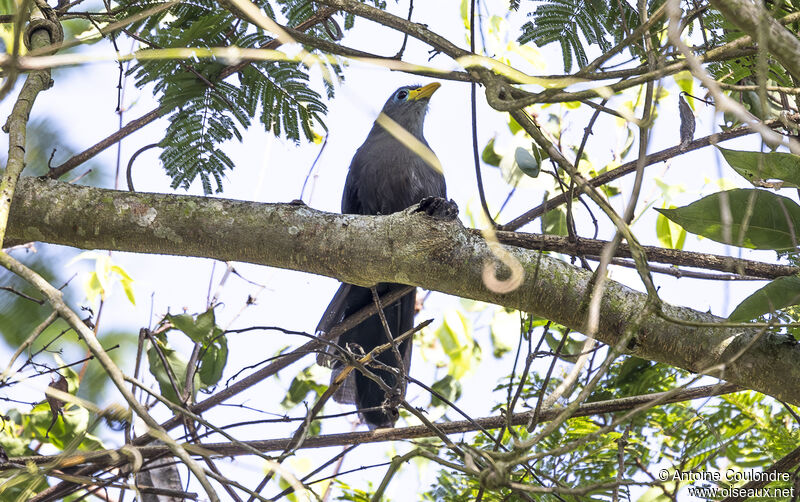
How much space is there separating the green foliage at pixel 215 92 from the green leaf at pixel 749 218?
5.67 ft

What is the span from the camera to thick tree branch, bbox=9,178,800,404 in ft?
8.46

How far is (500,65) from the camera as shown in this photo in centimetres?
207

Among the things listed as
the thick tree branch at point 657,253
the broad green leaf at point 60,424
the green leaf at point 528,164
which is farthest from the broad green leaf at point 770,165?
the broad green leaf at point 60,424

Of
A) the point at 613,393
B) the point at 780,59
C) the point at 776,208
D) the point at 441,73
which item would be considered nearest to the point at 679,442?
the point at 613,393

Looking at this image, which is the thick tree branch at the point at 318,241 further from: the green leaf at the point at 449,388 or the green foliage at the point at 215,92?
the green leaf at the point at 449,388

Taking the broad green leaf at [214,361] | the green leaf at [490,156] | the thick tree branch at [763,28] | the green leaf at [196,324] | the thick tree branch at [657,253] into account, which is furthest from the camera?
the green leaf at [490,156]

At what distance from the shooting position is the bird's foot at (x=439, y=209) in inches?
104

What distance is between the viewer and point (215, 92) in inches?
135

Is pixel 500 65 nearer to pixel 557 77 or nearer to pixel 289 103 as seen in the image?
pixel 557 77

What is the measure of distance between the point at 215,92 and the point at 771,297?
2.43 metres

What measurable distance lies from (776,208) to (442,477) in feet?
6.42

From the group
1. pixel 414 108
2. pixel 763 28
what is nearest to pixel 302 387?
pixel 414 108

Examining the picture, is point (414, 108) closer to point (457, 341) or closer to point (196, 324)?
point (457, 341)

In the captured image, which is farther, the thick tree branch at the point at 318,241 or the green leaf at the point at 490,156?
the green leaf at the point at 490,156
